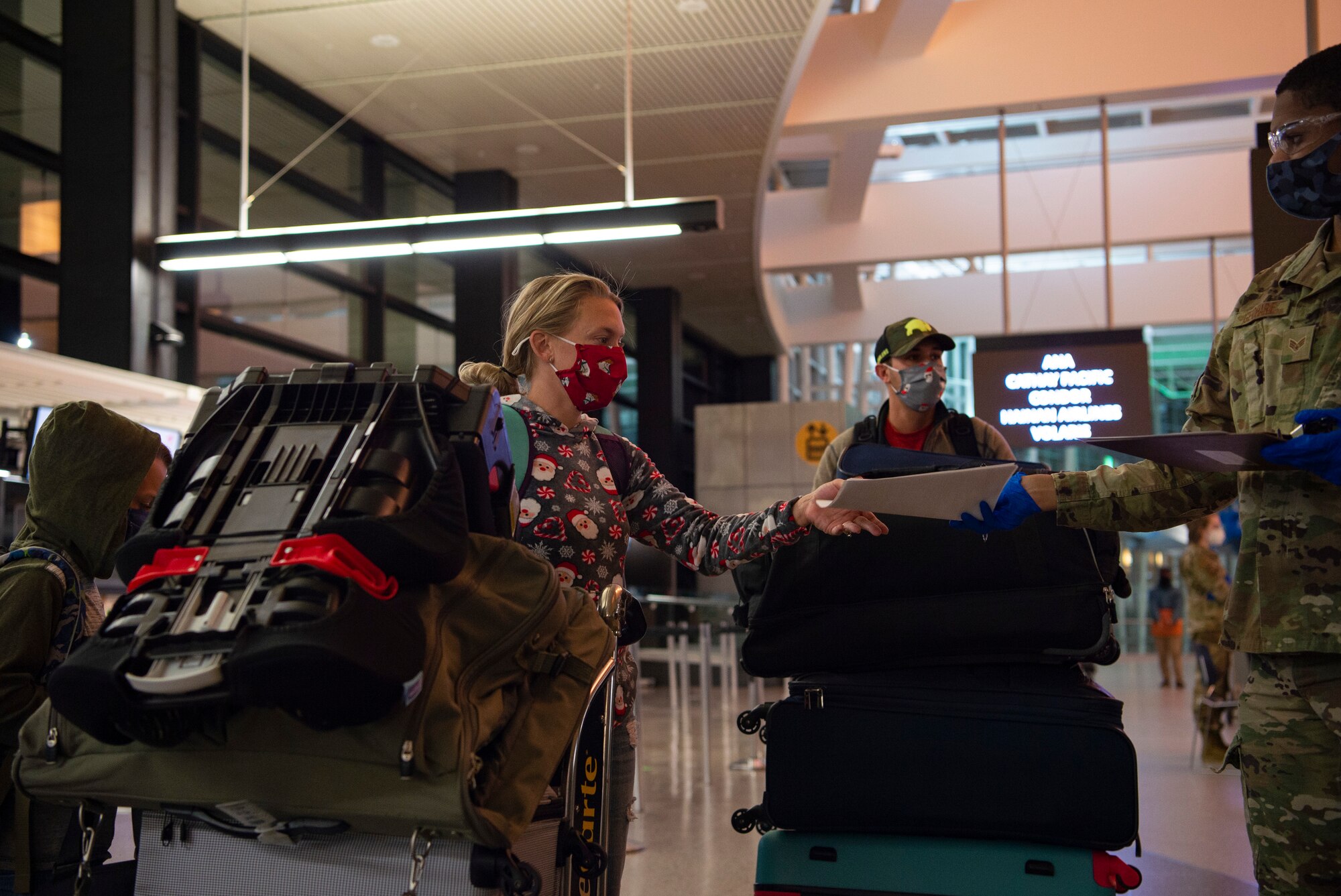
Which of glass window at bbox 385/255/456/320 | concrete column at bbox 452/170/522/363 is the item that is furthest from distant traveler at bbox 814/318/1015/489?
glass window at bbox 385/255/456/320

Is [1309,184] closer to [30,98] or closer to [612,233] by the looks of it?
[612,233]

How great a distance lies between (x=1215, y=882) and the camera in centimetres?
377

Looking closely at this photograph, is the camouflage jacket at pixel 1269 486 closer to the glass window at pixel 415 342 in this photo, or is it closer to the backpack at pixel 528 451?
the backpack at pixel 528 451

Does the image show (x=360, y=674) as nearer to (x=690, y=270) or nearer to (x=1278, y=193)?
(x=1278, y=193)

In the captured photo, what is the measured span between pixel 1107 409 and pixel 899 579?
18.3 ft

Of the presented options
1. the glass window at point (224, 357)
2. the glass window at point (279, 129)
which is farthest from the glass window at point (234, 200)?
the glass window at point (224, 357)

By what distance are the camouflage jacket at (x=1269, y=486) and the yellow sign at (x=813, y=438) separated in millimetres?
10712

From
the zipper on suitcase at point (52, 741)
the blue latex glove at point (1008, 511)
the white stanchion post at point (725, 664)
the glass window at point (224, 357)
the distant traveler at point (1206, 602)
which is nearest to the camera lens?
the zipper on suitcase at point (52, 741)

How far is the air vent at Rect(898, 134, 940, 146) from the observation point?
50.5 feet

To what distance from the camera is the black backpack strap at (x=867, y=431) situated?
11.0 ft

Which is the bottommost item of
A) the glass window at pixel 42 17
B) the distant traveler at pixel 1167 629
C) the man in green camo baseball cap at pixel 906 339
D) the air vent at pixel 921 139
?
the distant traveler at pixel 1167 629

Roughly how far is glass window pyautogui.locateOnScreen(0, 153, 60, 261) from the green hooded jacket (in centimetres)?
619

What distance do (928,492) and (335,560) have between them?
88cm

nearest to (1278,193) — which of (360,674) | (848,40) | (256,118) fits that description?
(360,674)
